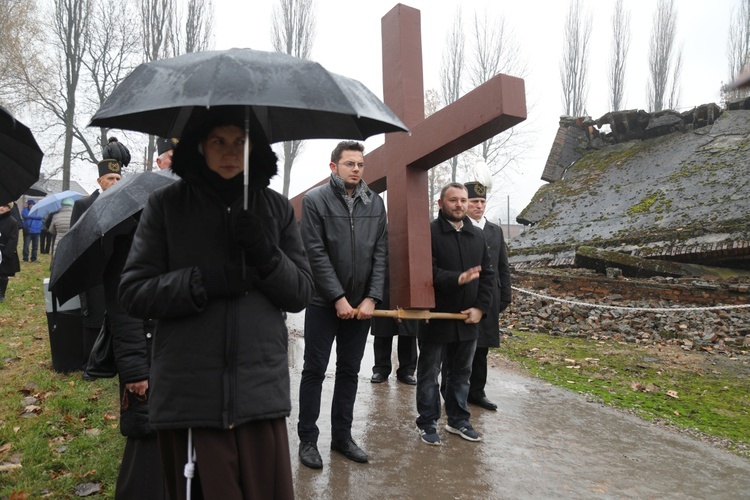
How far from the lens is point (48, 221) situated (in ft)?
41.1

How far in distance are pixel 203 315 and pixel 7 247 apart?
8892 millimetres

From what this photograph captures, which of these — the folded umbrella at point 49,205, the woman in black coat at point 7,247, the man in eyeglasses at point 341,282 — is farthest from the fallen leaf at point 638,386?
the folded umbrella at point 49,205

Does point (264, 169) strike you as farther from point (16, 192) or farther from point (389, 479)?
point (389, 479)

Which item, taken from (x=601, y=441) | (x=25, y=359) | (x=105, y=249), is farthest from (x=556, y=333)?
(x=105, y=249)

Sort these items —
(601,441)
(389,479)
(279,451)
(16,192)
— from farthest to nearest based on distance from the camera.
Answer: (601,441) < (389,479) < (16,192) < (279,451)

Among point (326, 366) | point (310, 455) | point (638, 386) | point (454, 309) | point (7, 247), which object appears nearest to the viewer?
point (310, 455)

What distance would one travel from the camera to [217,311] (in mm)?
2020

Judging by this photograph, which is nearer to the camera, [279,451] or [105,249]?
[279,451]

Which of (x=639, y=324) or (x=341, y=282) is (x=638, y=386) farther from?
(x=341, y=282)

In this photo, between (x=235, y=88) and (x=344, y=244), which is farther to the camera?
(x=344, y=244)

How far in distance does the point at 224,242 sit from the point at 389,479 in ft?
6.63

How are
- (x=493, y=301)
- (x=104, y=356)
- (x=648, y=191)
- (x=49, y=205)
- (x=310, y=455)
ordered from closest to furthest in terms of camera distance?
1. (x=104, y=356)
2. (x=310, y=455)
3. (x=493, y=301)
4. (x=49, y=205)
5. (x=648, y=191)

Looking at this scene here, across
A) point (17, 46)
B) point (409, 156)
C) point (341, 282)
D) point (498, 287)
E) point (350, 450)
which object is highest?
point (17, 46)

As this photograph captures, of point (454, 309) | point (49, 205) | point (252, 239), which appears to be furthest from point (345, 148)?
point (49, 205)
